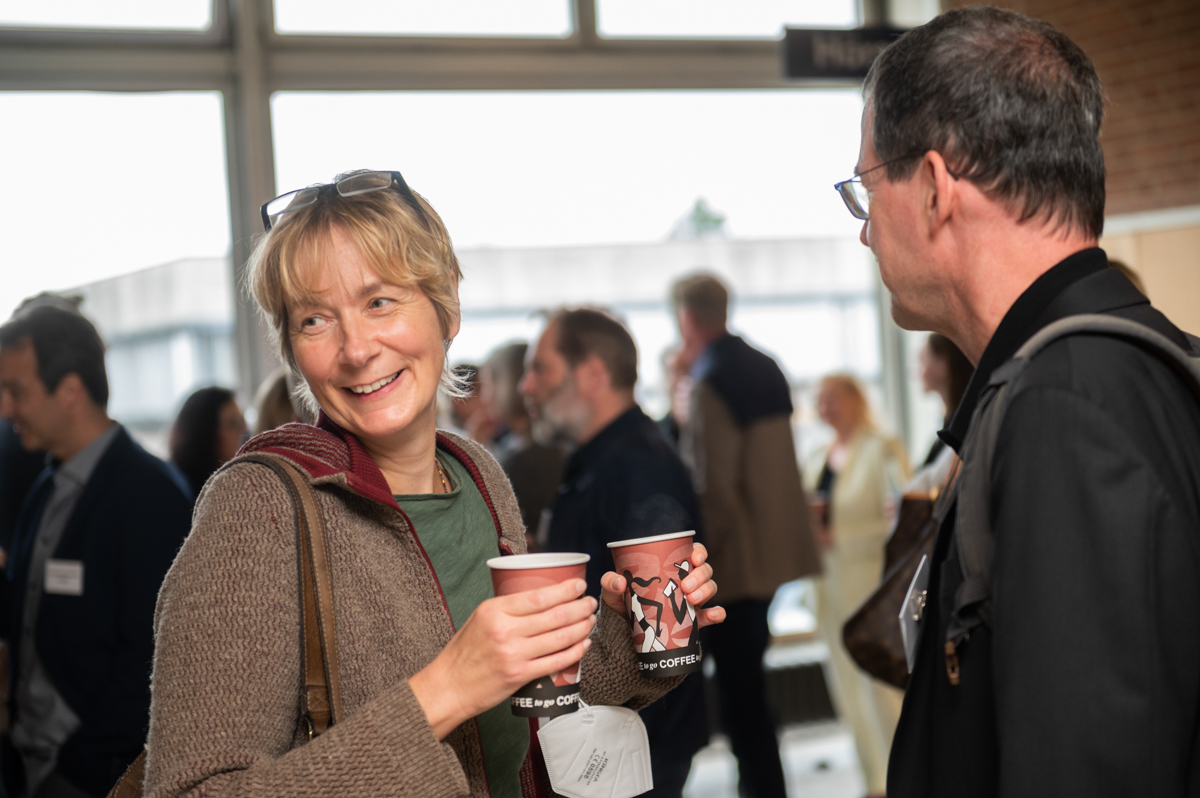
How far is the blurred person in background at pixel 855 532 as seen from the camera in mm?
4395

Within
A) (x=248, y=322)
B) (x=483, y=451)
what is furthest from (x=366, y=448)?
(x=248, y=322)

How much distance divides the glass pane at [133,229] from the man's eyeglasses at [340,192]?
3.79m

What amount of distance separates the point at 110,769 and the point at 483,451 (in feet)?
5.40

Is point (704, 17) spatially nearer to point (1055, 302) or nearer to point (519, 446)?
point (519, 446)

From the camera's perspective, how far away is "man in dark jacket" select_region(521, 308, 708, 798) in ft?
8.62

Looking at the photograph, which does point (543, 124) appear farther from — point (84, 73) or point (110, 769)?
point (110, 769)

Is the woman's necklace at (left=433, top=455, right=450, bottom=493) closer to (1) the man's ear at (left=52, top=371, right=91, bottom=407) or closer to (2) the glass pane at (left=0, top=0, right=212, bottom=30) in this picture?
(1) the man's ear at (left=52, top=371, right=91, bottom=407)

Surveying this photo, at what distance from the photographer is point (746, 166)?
5.65 metres

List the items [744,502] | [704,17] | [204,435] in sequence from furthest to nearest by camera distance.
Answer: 1. [704,17]
2. [744,502]
3. [204,435]

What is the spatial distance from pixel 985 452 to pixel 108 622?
2.34m

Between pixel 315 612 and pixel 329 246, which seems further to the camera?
pixel 329 246

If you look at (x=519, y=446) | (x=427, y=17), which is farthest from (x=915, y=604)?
(x=427, y=17)

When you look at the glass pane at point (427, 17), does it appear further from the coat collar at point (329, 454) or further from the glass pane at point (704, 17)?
the coat collar at point (329, 454)

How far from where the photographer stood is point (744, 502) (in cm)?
409
